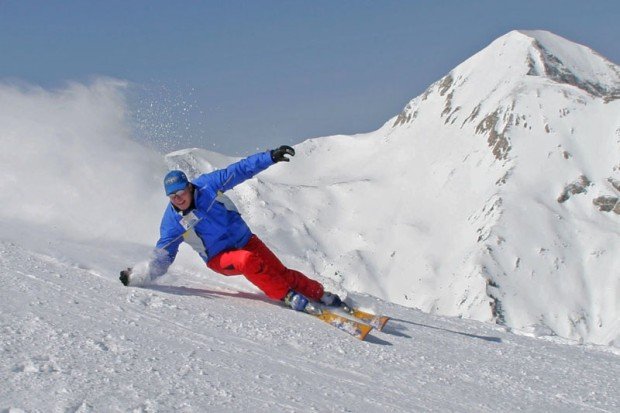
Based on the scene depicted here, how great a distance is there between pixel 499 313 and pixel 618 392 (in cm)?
16113

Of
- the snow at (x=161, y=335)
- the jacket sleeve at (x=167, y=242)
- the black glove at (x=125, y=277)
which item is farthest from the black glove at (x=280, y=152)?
the black glove at (x=125, y=277)

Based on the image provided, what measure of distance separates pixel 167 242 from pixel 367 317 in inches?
97.6

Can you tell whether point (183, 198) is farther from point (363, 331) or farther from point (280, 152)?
point (363, 331)

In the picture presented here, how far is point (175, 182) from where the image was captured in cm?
800

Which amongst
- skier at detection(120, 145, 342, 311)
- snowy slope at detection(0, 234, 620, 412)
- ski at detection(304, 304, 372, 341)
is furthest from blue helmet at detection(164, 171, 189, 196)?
ski at detection(304, 304, 372, 341)

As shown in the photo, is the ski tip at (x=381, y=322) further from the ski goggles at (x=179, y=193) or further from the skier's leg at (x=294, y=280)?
the ski goggles at (x=179, y=193)

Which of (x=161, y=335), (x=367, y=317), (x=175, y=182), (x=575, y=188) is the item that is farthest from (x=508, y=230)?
(x=161, y=335)

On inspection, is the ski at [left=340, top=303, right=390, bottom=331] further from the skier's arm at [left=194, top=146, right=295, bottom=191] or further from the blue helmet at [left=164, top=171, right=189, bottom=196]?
the blue helmet at [left=164, top=171, right=189, bottom=196]

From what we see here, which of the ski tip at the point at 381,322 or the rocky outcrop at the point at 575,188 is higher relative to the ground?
the ski tip at the point at 381,322

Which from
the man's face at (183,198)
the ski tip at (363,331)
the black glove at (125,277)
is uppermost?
the man's face at (183,198)

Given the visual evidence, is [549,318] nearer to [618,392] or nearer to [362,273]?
[362,273]

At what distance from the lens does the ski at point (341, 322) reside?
7297 mm

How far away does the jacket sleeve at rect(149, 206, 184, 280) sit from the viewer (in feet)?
27.3

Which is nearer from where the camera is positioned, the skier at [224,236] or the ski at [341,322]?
the ski at [341,322]
